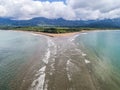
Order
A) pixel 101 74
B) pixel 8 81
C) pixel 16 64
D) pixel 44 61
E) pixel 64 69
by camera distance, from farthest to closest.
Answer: pixel 44 61, pixel 16 64, pixel 64 69, pixel 101 74, pixel 8 81

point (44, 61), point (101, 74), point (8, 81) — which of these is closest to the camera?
point (8, 81)

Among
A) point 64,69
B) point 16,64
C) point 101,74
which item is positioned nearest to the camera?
point 101,74

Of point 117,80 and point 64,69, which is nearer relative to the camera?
point 117,80

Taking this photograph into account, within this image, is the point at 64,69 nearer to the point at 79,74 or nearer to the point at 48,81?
the point at 79,74

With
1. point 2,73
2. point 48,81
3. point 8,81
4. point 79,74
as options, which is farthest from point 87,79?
point 2,73

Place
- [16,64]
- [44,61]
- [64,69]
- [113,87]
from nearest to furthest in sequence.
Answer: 1. [113,87]
2. [64,69]
3. [16,64]
4. [44,61]

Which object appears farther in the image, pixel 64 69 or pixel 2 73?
pixel 64 69

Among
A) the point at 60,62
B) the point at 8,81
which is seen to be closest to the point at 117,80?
the point at 60,62

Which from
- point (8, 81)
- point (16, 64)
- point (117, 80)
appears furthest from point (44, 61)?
point (117, 80)

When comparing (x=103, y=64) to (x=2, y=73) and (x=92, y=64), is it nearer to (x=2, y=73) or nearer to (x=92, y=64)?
(x=92, y=64)
